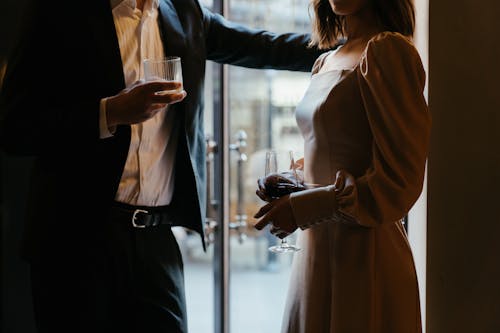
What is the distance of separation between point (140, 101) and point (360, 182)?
533 mm

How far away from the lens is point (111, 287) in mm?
1631

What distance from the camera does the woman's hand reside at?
133 centimetres

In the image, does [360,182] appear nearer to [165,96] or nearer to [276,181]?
[276,181]

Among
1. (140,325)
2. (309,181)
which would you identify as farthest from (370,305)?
(140,325)

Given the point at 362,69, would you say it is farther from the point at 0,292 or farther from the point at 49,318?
the point at 0,292

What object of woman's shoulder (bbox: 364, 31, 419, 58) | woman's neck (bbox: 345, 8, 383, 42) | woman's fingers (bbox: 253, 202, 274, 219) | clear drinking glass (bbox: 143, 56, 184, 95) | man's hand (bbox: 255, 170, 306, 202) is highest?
woman's neck (bbox: 345, 8, 383, 42)

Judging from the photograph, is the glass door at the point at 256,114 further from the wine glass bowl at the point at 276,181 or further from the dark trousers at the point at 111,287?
the wine glass bowl at the point at 276,181

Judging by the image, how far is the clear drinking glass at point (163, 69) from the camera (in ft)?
4.72

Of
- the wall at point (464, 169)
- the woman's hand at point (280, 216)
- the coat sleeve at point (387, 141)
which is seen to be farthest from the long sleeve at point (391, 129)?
the wall at point (464, 169)

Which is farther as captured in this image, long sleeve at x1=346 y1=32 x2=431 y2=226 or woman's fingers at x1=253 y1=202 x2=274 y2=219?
woman's fingers at x1=253 y1=202 x2=274 y2=219

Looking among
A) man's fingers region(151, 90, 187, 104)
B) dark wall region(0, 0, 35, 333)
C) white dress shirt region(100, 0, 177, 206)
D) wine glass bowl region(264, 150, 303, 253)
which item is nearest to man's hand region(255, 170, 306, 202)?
wine glass bowl region(264, 150, 303, 253)

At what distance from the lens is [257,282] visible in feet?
13.0

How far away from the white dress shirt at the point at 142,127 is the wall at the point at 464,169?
70 centimetres

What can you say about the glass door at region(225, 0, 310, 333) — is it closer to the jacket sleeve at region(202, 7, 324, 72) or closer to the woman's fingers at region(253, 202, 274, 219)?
the jacket sleeve at region(202, 7, 324, 72)
